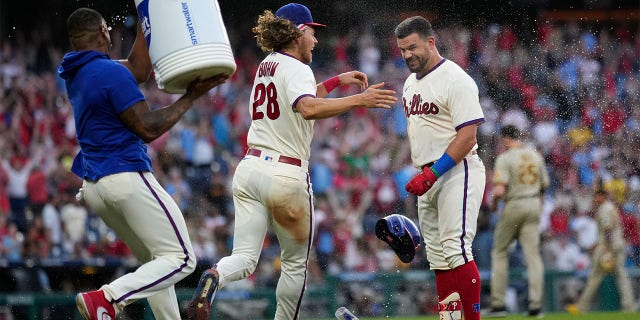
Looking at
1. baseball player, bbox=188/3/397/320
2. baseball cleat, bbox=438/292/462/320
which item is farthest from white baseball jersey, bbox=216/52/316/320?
baseball cleat, bbox=438/292/462/320

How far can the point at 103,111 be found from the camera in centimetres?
657

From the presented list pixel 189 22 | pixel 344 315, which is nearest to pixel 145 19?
pixel 189 22

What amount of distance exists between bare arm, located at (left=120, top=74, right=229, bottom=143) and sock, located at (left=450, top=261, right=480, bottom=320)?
7.24 ft

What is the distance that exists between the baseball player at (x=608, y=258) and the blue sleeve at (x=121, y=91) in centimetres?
931

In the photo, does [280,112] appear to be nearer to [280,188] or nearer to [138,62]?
[280,188]

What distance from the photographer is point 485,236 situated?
619 inches

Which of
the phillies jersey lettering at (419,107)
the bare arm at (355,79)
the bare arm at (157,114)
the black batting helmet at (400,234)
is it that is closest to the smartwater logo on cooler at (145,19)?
the bare arm at (157,114)

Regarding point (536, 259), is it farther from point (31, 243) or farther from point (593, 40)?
point (593, 40)

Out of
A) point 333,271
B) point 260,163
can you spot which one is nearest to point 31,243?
point 333,271

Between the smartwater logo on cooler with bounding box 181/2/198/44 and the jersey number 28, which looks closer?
the smartwater logo on cooler with bounding box 181/2/198/44

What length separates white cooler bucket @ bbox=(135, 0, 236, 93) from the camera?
6453mm

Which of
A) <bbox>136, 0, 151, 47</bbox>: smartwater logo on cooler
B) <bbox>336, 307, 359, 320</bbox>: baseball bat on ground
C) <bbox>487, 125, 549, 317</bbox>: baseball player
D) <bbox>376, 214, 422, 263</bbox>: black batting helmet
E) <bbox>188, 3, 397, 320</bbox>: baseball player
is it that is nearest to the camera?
<bbox>136, 0, 151, 47</bbox>: smartwater logo on cooler

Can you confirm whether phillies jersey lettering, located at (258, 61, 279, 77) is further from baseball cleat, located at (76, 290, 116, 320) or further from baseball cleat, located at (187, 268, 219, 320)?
baseball cleat, located at (76, 290, 116, 320)

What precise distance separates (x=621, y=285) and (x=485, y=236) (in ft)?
6.95
